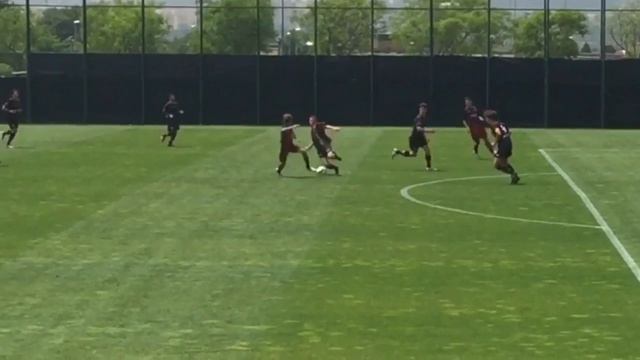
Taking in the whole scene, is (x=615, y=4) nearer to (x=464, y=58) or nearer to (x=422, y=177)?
(x=464, y=58)

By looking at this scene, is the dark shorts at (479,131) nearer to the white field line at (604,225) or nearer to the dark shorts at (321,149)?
the white field line at (604,225)

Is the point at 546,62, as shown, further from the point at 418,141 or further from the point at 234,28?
the point at 418,141

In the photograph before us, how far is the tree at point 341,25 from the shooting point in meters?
71.8

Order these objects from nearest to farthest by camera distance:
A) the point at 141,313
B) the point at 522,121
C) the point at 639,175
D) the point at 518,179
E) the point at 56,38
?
the point at 141,313
the point at 518,179
the point at 639,175
the point at 522,121
the point at 56,38

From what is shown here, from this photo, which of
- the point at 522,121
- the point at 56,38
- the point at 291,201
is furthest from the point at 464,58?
the point at 291,201

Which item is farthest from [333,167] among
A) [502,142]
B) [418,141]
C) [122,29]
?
[122,29]

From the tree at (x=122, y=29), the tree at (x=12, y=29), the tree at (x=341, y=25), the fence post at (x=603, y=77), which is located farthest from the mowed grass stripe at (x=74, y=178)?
the fence post at (x=603, y=77)

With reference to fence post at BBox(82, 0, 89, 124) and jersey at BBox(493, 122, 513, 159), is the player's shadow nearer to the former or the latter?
jersey at BBox(493, 122, 513, 159)

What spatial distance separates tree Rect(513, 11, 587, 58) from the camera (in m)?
70.2

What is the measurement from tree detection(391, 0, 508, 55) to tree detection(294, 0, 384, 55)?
4.75ft

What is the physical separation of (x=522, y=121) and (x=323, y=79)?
30.3 ft

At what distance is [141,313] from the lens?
16.0m

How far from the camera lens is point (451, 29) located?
71.3m

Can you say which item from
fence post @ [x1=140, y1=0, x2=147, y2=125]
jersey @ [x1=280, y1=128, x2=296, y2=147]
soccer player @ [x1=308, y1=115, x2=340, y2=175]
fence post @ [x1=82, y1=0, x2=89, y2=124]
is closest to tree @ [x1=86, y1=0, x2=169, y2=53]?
fence post @ [x1=140, y1=0, x2=147, y2=125]
